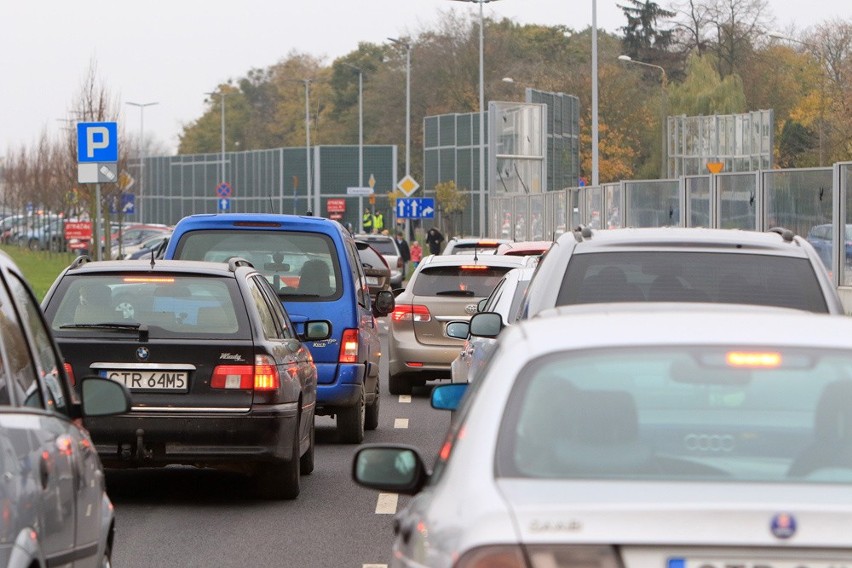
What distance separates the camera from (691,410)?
14.2ft

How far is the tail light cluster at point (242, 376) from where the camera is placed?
10.4m

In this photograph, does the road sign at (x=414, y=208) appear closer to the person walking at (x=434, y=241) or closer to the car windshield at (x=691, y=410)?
the person walking at (x=434, y=241)

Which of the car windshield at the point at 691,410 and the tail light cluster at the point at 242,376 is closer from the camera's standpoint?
the car windshield at the point at 691,410

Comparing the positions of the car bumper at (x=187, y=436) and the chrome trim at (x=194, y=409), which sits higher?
the chrome trim at (x=194, y=409)

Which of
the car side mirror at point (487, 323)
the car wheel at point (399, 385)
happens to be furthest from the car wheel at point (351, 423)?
the car wheel at point (399, 385)

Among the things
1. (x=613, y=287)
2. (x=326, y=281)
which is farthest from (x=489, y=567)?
(x=326, y=281)

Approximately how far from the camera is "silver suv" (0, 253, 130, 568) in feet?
14.7

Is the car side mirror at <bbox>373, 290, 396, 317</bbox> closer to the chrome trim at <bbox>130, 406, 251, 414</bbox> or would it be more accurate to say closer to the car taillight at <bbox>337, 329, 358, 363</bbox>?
the car taillight at <bbox>337, 329, 358, 363</bbox>

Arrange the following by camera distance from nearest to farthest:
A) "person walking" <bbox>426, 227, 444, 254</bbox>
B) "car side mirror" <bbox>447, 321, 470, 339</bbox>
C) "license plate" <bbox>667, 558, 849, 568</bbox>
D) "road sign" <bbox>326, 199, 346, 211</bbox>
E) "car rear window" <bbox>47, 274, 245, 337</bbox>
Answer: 1. "license plate" <bbox>667, 558, 849, 568</bbox>
2. "car rear window" <bbox>47, 274, 245, 337</bbox>
3. "car side mirror" <bbox>447, 321, 470, 339</bbox>
4. "person walking" <bbox>426, 227, 444, 254</bbox>
5. "road sign" <bbox>326, 199, 346, 211</bbox>

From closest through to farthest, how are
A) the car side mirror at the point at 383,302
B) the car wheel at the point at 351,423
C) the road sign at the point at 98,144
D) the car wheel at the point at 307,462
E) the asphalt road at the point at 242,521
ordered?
the asphalt road at the point at 242,521, the car wheel at the point at 307,462, the car wheel at the point at 351,423, the car side mirror at the point at 383,302, the road sign at the point at 98,144

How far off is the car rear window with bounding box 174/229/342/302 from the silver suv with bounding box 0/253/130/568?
773cm

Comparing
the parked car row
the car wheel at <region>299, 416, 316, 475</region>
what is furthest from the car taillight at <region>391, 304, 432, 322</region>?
the parked car row

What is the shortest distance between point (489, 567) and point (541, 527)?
0.43ft

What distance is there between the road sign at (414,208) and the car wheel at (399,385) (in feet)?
120
